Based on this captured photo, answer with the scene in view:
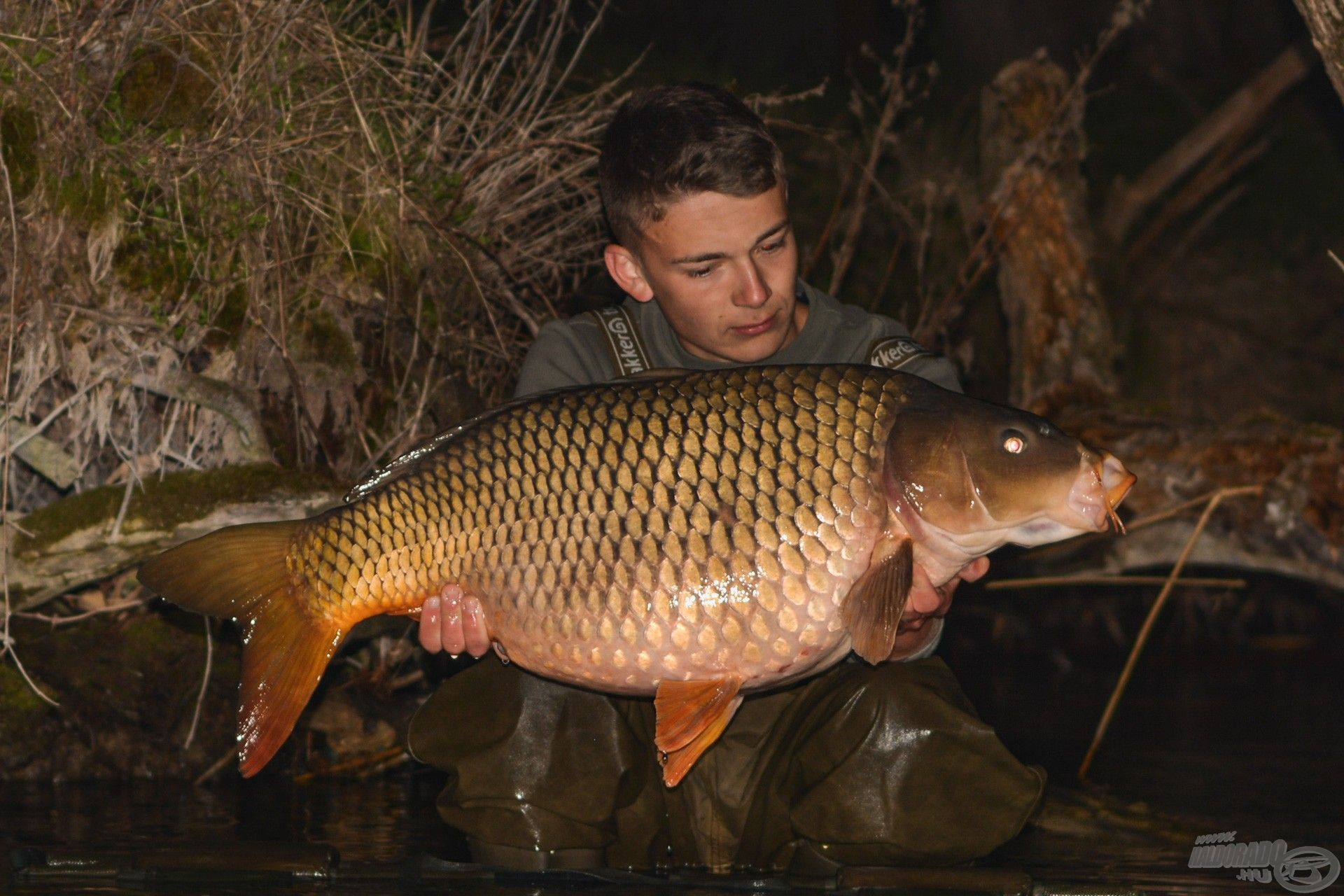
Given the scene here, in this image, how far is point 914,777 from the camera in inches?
111

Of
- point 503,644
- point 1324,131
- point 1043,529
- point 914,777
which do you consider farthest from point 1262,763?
point 1324,131

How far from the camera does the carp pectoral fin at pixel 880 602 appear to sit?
241 centimetres

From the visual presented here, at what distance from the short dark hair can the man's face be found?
30mm

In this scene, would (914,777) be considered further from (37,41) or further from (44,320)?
(37,41)

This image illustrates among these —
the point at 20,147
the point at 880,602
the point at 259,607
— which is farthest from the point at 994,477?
the point at 20,147

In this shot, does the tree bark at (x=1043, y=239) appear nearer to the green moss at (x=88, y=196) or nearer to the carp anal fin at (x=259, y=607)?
the green moss at (x=88, y=196)

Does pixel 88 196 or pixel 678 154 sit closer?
pixel 678 154

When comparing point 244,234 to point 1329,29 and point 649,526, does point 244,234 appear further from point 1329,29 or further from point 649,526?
point 1329,29

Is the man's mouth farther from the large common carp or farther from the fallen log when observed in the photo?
the fallen log

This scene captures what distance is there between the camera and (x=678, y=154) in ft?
10.0

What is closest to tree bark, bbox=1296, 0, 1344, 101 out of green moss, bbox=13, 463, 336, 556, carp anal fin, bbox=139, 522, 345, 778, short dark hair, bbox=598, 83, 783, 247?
short dark hair, bbox=598, 83, 783, 247

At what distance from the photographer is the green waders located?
282 centimetres

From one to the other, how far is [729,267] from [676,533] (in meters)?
0.75

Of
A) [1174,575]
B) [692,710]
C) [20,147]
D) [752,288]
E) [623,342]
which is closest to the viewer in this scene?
[692,710]
